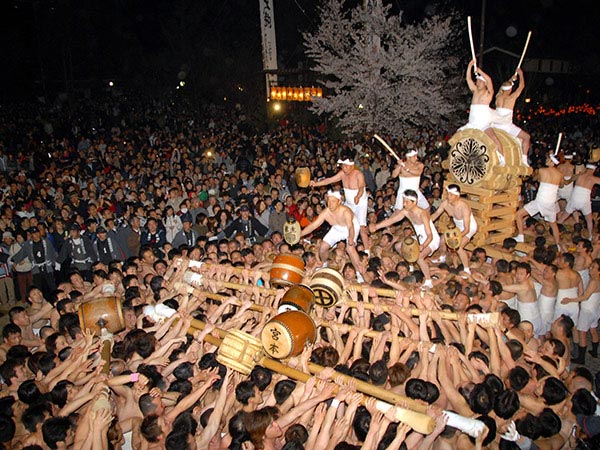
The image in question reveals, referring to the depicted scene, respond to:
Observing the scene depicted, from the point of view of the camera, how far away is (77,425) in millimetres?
4184

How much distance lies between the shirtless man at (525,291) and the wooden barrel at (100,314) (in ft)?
17.2

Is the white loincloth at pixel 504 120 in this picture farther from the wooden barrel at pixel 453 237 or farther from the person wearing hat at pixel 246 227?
the person wearing hat at pixel 246 227

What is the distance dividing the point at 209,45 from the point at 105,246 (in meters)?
27.3

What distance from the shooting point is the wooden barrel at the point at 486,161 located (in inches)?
325

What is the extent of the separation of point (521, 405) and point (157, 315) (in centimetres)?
412

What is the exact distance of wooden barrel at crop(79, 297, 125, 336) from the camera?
4887 mm

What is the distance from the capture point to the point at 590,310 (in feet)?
22.2

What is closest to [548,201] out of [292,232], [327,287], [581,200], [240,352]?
[581,200]

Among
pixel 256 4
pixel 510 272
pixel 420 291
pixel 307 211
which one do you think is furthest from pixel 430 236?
pixel 256 4


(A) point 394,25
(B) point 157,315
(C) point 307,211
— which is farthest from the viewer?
(A) point 394,25

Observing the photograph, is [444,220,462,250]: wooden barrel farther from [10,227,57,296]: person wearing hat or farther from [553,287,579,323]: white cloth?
[10,227,57,296]: person wearing hat

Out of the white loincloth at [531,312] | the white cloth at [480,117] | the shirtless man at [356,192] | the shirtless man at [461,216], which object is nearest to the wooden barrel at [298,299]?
the white loincloth at [531,312]

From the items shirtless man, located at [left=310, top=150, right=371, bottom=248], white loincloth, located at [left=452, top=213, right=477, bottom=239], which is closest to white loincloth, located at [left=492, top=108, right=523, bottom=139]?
white loincloth, located at [left=452, top=213, right=477, bottom=239]

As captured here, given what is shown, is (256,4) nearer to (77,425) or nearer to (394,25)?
(394,25)
